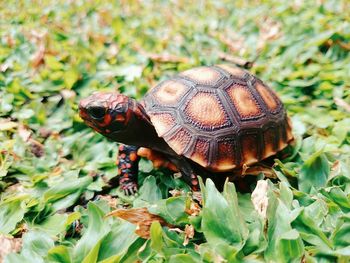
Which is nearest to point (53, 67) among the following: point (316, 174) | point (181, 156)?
point (181, 156)

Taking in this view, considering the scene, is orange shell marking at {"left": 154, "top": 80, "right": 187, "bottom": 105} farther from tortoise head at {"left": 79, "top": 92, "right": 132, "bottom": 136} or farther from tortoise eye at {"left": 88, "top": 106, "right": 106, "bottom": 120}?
tortoise eye at {"left": 88, "top": 106, "right": 106, "bottom": 120}

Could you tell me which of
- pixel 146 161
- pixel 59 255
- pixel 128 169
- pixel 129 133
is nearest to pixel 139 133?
pixel 129 133

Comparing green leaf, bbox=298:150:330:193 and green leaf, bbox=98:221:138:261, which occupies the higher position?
green leaf, bbox=298:150:330:193

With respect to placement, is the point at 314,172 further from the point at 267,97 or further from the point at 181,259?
the point at 181,259

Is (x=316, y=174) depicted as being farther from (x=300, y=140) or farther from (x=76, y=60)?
(x=76, y=60)

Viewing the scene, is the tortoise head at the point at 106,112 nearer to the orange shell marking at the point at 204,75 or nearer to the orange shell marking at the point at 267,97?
the orange shell marking at the point at 204,75

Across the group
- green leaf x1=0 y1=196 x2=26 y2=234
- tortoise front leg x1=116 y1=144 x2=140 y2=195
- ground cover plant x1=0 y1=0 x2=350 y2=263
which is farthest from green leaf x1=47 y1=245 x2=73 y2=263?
tortoise front leg x1=116 y1=144 x2=140 y2=195
